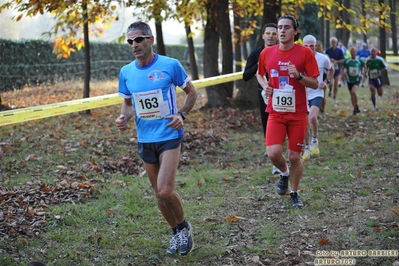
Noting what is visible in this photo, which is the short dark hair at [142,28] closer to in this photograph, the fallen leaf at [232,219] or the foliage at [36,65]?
the fallen leaf at [232,219]

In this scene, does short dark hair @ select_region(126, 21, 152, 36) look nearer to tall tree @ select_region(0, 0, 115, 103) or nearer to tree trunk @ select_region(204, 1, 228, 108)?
tall tree @ select_region(0, 0, 115, 103)

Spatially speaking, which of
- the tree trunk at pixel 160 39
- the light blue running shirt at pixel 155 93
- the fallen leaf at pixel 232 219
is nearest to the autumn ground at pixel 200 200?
the fallen leaf at pixel 232 219

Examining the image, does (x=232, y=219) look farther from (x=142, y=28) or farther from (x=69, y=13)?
(x=69, y=13)

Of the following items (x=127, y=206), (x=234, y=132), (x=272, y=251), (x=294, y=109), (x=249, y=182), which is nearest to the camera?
(x=272, y=251)

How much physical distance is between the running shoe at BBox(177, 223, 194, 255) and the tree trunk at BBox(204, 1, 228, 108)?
11.7 meters

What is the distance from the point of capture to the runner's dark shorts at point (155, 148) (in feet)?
19.4

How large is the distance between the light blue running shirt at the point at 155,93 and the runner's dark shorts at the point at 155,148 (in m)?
0.04

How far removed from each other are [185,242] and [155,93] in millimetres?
1551

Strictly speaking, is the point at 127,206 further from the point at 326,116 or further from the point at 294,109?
the point at 326,116

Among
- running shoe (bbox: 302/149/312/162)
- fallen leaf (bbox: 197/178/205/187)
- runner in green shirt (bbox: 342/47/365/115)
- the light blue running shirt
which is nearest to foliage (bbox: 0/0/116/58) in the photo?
fallen leaf (bbox: 197/178/205/187)

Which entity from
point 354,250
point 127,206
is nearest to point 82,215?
point 127,206

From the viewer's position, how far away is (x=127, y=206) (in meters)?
7.99

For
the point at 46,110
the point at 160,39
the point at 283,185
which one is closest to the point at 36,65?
the point at 160,39

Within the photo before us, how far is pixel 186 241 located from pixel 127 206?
2027 mm
